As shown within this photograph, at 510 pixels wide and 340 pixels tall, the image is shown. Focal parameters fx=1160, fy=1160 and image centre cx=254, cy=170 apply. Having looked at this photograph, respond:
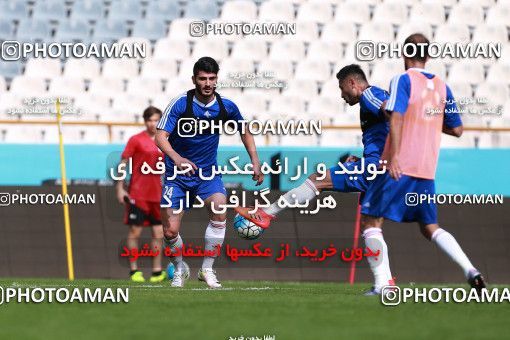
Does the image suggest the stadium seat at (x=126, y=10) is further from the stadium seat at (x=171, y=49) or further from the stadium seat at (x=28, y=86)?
the stadium seat at (x=28, y=86)

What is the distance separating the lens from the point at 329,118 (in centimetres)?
1736

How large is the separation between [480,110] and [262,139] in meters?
3.50

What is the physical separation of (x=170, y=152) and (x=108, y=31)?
31.5 ft

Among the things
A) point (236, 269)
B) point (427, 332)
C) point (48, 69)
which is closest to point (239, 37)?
point (48, 69)

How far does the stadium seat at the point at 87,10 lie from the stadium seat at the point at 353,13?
3829 mm

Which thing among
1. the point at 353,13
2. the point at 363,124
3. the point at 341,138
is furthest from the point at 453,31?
the point at 363,124

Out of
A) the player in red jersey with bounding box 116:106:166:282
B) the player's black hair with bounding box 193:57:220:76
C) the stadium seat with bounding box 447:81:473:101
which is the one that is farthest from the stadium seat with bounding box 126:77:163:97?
the player's black hair with bounding box 193:57:220:76

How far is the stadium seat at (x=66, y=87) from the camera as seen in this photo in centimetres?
1781

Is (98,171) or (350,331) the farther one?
(98,171)

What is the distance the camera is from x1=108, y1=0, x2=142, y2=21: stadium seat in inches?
735

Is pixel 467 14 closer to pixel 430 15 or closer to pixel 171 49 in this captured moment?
pixel 430 15

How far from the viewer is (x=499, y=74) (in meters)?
18.0

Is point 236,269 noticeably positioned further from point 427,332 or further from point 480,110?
point 427,332

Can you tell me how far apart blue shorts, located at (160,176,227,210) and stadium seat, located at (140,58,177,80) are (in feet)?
26.5
